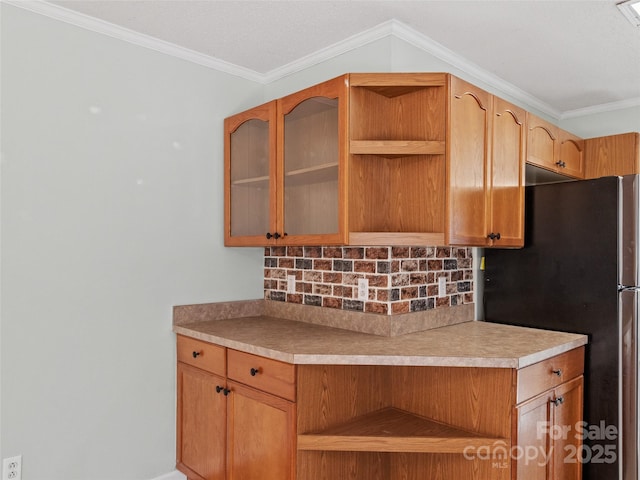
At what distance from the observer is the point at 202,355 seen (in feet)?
8.05

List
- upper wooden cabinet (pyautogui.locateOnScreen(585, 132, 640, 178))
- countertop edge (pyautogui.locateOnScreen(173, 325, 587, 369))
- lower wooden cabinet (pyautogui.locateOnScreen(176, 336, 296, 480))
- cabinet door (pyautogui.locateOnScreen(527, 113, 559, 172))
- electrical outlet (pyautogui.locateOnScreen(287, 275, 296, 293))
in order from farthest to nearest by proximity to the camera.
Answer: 1. upper wooden cabinet (pyautogui.locateOnScreen(585, 132, 640, 178))
2. electrical outlet (pyautogui.locateOnScreen(287, 275, 296, 293))
3. cabinet door (pyautogui.locateOnScreen(527, 113, 559, 172))
4. lower wooden cabinet (pyautogui.locateOnScreen(176, 336, 296, 480))
5. countertop edge (pyautogui.locateOnScreen(173, 325, 587, 369))

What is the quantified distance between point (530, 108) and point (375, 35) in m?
1.73

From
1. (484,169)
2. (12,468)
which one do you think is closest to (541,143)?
(484,169)

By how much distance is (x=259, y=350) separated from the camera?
2.07 meters

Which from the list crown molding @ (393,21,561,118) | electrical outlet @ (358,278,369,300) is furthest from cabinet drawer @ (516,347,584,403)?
crown molding @ (393,21,561,118)

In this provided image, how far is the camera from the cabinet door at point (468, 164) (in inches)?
83.7

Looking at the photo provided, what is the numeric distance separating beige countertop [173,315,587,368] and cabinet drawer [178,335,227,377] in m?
0.05

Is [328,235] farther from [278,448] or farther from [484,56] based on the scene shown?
[484,56]

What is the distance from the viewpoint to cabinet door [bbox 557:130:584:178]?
10.1 ft

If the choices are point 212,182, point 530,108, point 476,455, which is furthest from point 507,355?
point 530,108

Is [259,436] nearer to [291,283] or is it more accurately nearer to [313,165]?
[291,283]

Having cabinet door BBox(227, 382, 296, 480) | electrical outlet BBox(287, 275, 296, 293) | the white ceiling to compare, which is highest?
the white ceiling

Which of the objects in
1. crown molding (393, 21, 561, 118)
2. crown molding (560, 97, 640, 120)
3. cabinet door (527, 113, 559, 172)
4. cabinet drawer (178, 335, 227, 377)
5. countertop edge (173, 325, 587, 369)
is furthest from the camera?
crown molding (560, 97, 640, 120)

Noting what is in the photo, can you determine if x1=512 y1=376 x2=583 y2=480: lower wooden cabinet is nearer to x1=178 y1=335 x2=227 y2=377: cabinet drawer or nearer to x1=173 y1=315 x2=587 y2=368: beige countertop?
x1=173 y1=315 x2=587 y2=368: beige countertop
